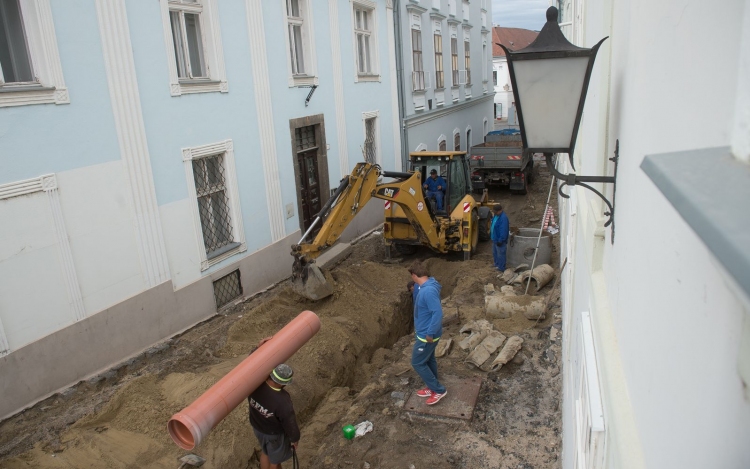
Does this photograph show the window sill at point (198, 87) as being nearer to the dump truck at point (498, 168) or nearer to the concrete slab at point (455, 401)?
the concrete slab at point (455, 401)

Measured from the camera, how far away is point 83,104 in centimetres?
734

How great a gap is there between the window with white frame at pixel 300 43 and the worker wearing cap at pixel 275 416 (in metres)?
8.00

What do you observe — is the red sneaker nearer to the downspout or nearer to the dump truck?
the downspout

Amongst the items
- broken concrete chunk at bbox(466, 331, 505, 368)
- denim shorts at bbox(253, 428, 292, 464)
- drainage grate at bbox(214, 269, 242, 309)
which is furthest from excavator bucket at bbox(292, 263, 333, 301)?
denim shorts at bbox(253, 428, 292, 464)

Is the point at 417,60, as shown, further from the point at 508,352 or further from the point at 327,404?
the point at 327,404

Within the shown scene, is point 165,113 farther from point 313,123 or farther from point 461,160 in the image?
point 461,160

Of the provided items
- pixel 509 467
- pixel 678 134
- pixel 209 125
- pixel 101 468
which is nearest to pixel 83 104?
pixel 209 125

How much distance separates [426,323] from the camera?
6.24 metres

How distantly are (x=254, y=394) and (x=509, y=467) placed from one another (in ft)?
8.58

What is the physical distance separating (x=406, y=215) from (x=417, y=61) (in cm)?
923

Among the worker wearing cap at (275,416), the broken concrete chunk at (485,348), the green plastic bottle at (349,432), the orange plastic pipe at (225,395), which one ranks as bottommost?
the green plastic bottle at (349,432)

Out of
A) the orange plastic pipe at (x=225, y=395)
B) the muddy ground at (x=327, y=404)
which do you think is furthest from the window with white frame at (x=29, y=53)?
the orange plastic pipe at (x=225, y=395)

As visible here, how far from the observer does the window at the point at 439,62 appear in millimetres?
20297

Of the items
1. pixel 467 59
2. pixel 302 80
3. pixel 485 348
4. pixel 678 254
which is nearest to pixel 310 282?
pixel 485 348
